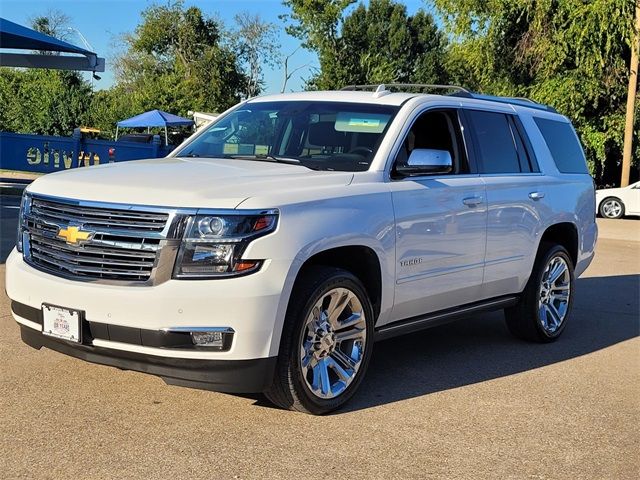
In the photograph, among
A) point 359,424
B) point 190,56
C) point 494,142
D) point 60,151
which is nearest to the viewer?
point 359,424

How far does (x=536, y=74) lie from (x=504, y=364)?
2360cm

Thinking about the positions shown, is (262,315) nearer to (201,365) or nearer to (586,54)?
(201,365)

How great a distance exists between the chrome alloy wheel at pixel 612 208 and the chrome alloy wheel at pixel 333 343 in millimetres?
19159

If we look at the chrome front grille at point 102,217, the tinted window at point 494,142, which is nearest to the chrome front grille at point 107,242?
the chrome front grille at point 102,217

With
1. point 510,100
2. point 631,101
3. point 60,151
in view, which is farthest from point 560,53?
point 510,100

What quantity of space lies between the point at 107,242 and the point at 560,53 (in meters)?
24.3

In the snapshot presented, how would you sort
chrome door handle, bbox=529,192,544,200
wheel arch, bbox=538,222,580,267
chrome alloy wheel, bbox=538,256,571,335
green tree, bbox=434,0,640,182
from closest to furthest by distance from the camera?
chrome door handle, bbox=529,192,544,200, chrome alloy wheel, bbox=538,256,571,335, wheel arch, bbox=538,222,580,267, green tree, bbox=434,0,640,182

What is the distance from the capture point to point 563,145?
7.40 metres

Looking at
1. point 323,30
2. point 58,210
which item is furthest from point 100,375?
point 323,30

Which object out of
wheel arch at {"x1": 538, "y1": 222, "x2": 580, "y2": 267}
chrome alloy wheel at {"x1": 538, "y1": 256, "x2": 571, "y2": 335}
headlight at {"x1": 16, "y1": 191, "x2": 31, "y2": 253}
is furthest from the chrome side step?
headlight at {"x1": 16, "y1": 191, "x2": 31, "y2": 253}

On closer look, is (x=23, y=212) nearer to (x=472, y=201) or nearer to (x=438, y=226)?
(x=438, y=226)

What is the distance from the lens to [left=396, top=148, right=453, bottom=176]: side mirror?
5.21 metres

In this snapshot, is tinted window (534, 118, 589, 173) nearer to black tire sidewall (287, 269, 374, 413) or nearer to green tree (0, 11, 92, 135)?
black tire sidewall (287, 269, 374, 413)

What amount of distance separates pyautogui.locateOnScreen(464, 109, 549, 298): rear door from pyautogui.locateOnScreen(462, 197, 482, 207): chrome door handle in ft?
0.53
